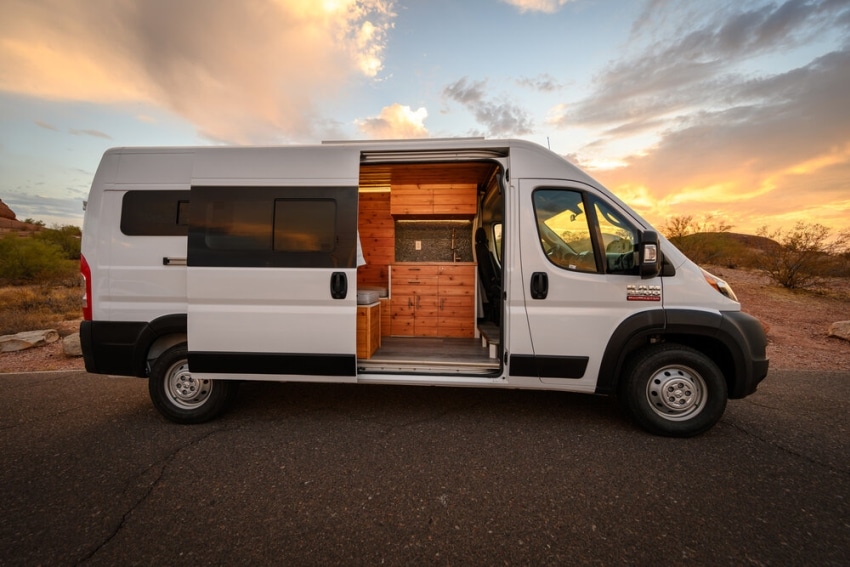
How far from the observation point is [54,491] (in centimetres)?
245

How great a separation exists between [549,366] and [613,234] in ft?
4.24

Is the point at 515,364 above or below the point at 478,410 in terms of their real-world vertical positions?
above

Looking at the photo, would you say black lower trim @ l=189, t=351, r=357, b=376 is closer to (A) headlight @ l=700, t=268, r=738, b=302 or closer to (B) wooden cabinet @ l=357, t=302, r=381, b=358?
(B) wooden cabinet @ l=357, t=302, r=381, b=358

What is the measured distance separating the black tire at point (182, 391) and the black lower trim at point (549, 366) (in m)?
2.69

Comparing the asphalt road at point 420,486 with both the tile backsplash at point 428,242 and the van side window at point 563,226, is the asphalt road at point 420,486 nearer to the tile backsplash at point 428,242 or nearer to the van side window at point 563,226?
the van side window at point 563,226

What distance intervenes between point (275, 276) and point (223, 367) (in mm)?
952

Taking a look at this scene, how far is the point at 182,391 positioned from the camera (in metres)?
3.49

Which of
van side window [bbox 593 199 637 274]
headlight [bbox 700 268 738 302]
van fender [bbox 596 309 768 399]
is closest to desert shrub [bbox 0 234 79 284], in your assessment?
van side window [bbox 593 199 637 274]

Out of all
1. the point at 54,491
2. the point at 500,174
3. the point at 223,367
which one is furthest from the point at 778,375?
the point at 54,491

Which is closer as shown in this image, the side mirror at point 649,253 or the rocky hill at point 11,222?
the side mirror at point 649,253

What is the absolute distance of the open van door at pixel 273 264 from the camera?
127 inches

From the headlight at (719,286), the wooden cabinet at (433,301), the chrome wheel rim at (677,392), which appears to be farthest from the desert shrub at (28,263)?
the headlight at (719,286)

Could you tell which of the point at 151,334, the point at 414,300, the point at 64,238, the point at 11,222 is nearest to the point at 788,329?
the point at 414,300

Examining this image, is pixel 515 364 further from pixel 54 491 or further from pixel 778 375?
pixel 778 375
